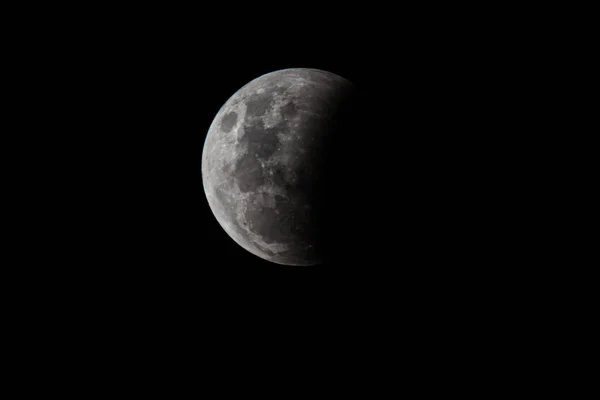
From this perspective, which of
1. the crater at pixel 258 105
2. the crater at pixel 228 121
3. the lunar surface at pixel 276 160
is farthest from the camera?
the crater at pixel 228 121

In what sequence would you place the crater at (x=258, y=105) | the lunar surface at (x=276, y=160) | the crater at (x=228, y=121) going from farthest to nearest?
the crater at (x=228, y=121) → the crater at (x=258, y=105) → the lunar surface at (x=276, y=160)

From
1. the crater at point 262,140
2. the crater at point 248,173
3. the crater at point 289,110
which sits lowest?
the crater at point 248,173

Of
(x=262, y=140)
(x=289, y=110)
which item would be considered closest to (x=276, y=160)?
(x=262, y=140)

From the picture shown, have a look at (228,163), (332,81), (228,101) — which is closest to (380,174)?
(332,81)

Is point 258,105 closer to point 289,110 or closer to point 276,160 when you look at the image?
point 289,110

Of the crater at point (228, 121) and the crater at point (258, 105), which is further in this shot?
the crater at point (228, 121)

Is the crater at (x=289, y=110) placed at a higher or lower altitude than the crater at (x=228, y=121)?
higher

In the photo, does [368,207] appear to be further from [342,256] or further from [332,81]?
[332,81]

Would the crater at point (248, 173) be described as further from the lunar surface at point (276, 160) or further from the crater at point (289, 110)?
the crater at point (289, 110)

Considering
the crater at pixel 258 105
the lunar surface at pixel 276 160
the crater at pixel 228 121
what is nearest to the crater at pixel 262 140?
the lunar surface at pixel 276 160
